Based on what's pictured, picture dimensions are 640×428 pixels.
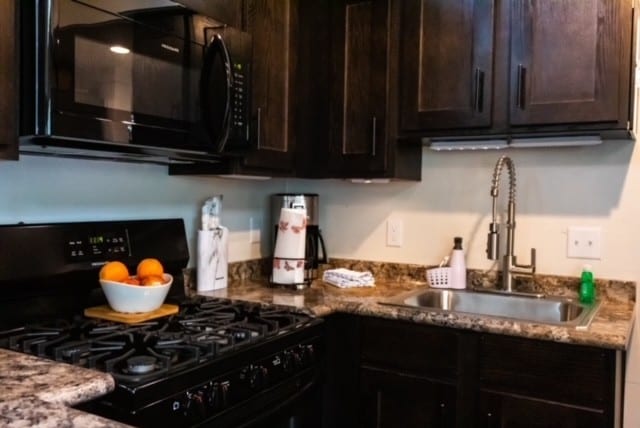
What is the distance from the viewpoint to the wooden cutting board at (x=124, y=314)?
5.66 feet

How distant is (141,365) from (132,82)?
0.74 m

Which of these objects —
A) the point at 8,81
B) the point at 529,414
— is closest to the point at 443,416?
the point at 529,414

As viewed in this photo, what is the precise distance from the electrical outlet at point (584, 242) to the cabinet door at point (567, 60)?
477mm

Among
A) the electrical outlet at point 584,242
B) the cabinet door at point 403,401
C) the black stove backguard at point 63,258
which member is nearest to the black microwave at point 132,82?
the black stove backguard at point 63,258

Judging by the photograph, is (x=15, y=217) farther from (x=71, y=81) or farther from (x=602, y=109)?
(x=602, y=109)

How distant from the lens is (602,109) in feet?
6.25

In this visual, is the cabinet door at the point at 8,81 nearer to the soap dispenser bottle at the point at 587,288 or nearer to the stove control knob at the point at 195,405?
the stove control knob at the point at 195,405

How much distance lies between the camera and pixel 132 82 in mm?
1562

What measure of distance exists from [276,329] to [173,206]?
774 mm

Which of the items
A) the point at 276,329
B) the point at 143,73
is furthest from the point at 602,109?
the point at 143,73

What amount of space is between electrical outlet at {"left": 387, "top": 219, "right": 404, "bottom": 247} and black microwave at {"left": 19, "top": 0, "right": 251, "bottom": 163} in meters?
0.85

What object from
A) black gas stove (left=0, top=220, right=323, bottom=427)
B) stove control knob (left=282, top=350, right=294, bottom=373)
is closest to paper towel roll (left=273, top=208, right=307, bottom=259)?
black gas stove (left=0, top=220, right=323, bottom=427)

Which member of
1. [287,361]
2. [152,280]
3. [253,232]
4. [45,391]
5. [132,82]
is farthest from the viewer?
[253,232]

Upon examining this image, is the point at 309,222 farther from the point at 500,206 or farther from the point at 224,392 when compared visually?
the point at 224,392
